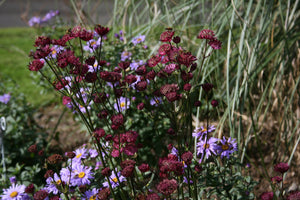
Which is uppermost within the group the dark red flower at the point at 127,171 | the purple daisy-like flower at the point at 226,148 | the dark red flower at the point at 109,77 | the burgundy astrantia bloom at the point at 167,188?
the dark red flower at the point at 109,77

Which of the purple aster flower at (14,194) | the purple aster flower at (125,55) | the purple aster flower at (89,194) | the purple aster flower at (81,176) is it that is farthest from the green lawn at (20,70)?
the purple aster flower at (89,194)

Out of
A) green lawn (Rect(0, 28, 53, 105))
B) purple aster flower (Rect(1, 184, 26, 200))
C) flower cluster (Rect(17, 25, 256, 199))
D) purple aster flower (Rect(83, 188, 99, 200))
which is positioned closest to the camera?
flower cluster (Rect(17, 25, 256, 199))

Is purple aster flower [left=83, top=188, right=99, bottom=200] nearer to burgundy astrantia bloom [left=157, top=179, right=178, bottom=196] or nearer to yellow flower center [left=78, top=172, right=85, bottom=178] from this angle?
yellow flower center [left=78, top=172, right=85, bottom=178]

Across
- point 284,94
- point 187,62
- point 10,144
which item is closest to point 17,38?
point 10,144

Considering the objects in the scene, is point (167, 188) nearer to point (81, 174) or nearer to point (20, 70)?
point (81, 174)

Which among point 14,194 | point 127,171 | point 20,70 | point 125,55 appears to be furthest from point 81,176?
point 20,70

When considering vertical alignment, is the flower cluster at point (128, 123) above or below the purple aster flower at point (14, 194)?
above

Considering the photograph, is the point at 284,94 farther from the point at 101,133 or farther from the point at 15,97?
the point at 15,97

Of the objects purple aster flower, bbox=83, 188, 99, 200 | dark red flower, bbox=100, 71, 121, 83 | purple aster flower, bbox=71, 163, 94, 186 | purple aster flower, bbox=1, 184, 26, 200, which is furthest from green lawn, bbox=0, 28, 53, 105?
dark red flower, bbox=100, 71, 121, 83

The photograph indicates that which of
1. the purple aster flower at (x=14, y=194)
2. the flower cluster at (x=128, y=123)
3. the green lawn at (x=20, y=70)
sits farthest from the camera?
the green lawn at (x=20, y=70)

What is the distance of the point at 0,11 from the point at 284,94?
33.8 ft

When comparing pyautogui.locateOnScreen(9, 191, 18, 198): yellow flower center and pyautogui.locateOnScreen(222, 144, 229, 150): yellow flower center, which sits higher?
pyautogui.locateOnScreen(222, 144, 229, 150): yellow flower center

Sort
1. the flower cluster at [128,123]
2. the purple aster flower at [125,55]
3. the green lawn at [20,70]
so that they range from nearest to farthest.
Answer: the flower cluster at [128,123]
the purple aster flower at [125,55]
the green lawn at [20,70]

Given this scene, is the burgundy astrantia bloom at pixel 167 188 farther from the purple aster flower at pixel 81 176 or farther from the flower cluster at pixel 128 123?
the purple aster flower at pixel 81 176
